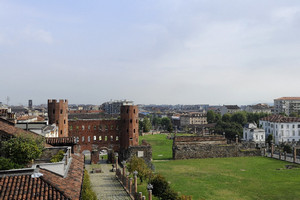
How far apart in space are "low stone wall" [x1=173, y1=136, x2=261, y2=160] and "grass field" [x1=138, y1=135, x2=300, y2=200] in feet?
7.64

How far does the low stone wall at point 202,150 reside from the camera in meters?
52.8

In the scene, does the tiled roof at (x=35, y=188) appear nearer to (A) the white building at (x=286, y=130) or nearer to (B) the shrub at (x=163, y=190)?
(B) the shrub at (x=163, y=190)

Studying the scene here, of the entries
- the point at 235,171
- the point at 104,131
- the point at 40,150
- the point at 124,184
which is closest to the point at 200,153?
the point at 235,171

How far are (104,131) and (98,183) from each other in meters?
20.4

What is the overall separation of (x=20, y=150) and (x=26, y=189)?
7896 mm

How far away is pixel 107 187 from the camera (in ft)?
105

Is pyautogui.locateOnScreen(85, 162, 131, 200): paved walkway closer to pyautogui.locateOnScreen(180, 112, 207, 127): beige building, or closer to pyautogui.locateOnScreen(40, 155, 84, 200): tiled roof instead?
pyautogui.locateOnScreen(40, 155, 84, 200): tiled roof

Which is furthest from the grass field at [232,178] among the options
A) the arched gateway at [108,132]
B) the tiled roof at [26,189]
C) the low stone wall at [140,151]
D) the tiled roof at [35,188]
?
the tiled roof at [26,189]

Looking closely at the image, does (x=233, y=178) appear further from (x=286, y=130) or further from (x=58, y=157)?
(x=286, y=130)

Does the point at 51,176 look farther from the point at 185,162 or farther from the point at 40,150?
the point at 185,162

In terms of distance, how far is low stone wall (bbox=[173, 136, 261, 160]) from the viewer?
52.8 metres

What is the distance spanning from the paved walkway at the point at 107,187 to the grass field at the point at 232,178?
643 centimetres

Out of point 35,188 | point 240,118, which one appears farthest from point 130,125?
point 240,118

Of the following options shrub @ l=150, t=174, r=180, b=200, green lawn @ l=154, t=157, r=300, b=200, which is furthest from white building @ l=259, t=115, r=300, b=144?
shrub @ l=150, t=174, r=180, b=200
